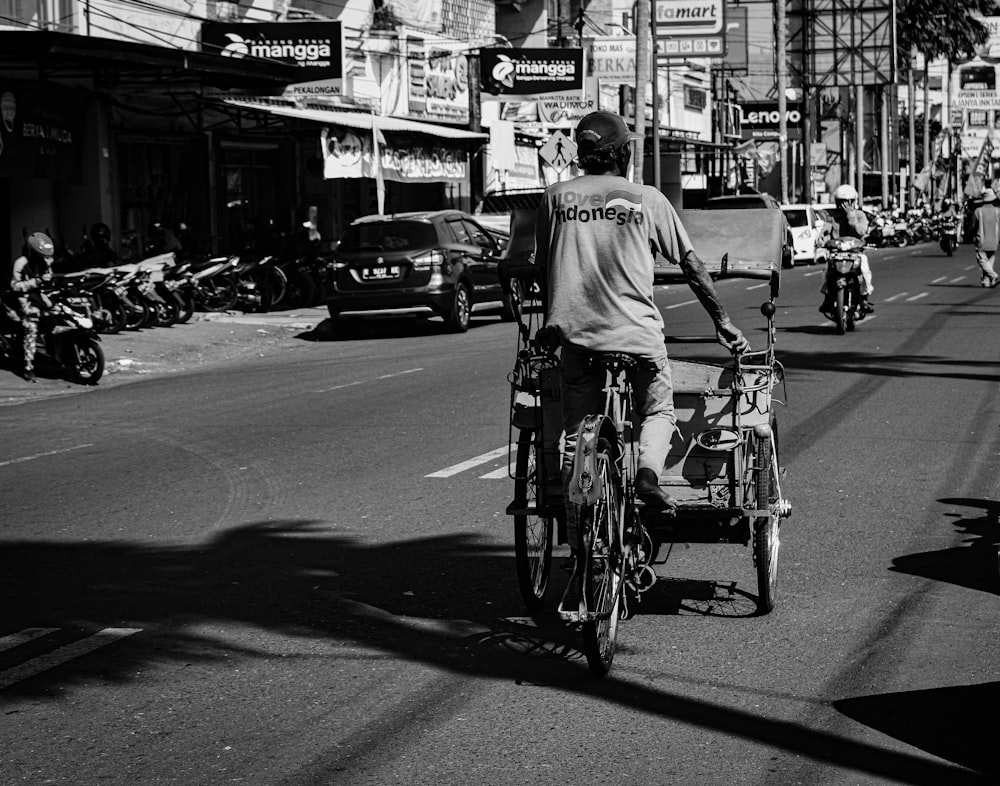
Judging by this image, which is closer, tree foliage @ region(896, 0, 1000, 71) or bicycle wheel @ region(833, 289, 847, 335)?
bicycle wheel @ region(833, 289, 847, 335)

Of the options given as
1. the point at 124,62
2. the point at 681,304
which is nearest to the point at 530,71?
the point at 681,304

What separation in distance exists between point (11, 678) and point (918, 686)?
326 cm

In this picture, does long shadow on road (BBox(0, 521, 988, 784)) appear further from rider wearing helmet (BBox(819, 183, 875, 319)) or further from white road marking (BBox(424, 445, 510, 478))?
rider wearing helmet (BBox(819, 183, 875, 319))

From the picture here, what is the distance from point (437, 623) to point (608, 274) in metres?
1.68

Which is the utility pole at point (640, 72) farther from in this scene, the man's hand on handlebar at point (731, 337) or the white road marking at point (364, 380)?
the man's hand on handlebar at point (731, 337)

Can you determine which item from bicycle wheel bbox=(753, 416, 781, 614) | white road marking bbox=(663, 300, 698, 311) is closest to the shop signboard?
white road marking bbox=(663, 300, 698, 311)

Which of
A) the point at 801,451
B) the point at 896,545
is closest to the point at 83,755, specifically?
the point at 896,545

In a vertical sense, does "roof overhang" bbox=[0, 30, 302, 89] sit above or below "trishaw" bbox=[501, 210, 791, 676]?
above

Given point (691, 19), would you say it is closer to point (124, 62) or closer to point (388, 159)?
point (388, 159)

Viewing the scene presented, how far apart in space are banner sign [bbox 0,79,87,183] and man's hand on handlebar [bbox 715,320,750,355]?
1721 cm

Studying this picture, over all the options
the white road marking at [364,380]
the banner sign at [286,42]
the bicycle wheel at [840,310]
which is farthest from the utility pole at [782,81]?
the white road marking at [364,380]

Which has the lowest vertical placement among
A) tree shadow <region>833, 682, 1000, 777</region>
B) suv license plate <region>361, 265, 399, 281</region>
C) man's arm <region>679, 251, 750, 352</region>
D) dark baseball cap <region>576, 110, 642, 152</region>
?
tree shadow <region>833, 682, 1000, 777</region>

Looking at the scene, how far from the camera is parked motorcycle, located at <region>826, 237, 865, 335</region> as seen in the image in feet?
63.4

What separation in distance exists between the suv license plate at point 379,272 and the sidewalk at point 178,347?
1593mm
